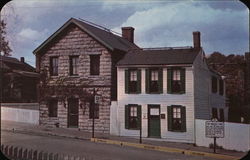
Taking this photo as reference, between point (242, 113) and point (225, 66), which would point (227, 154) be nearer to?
point (242, 113)

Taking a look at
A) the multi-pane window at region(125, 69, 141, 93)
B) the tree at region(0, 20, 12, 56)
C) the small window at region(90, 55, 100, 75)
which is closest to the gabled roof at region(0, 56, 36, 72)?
the tree at region(0, 20, 12, 56)

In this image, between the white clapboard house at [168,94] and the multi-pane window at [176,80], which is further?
the multi-pane window at [176,80]

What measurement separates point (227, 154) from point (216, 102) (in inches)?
33.7

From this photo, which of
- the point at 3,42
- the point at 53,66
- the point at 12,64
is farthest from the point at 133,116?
the point at 3,42

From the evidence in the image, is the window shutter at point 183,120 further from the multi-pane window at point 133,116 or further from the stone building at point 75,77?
the stone building at point 75,77

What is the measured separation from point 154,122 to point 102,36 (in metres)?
2.15

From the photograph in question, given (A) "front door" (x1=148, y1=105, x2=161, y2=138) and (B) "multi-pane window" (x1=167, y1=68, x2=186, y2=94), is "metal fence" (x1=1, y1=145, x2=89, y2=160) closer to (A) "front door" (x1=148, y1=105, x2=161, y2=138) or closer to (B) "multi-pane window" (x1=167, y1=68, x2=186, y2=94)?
(A) "front door" (x1=148, y1=105, x2=161, y2=138)

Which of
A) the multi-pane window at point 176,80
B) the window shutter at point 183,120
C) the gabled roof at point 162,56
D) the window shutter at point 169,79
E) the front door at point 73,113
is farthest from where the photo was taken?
the front door at point 73,113

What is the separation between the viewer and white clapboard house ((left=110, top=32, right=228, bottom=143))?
5.69m

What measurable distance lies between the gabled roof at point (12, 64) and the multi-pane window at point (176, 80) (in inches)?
103

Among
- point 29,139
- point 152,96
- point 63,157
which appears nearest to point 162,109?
point 152,96

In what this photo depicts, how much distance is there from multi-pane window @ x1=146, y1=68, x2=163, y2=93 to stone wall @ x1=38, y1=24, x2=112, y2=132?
3.09 feet

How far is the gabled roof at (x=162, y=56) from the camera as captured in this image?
557 centimetres

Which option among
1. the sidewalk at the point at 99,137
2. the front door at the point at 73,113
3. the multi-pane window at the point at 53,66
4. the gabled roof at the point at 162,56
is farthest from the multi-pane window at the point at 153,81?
the multi-pane window at the point at 53,66
